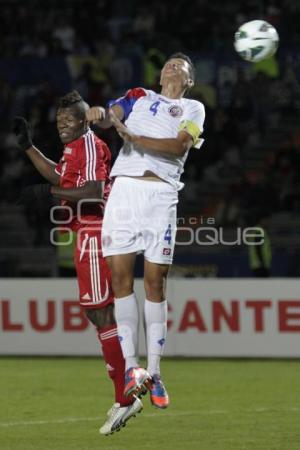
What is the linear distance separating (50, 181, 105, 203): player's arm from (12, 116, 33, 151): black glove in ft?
1.23

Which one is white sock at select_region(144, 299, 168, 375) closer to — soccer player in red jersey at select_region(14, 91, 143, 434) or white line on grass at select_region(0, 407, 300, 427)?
soccer player in red jersey at select_region(14, 91, 143, 434)

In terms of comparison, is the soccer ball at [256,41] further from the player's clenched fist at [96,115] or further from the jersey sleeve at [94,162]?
the player's clenched fist at [96,115]

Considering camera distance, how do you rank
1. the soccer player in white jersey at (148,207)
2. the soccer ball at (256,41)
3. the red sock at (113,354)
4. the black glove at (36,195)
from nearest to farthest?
the soccer player in white jersey at (148,207)
the black glove at (36,195)
the red sock at (113,354)
the soccer ball at (256,41)

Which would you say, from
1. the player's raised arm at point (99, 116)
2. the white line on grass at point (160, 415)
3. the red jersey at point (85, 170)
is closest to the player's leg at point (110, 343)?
the red jersey at point (85, 170)

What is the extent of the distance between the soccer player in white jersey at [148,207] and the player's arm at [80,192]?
0.39 metres

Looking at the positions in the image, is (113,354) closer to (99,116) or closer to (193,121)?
(193,121)

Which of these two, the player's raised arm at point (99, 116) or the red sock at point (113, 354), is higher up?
the player's raised arm at point (99, 116)

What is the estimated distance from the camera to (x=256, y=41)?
9.65m

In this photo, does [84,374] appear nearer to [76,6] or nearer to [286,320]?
[286,320]

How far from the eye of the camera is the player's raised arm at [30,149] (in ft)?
29.4

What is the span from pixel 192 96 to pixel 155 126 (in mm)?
11076

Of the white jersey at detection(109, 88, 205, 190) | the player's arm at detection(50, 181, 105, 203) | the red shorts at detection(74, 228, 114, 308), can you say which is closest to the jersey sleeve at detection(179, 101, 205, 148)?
the white jersey at detection(109, 88, 205, 190)

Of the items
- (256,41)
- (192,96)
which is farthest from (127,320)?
(192,96)

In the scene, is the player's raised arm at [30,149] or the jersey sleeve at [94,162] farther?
the jersey sleeve at [94,162]
